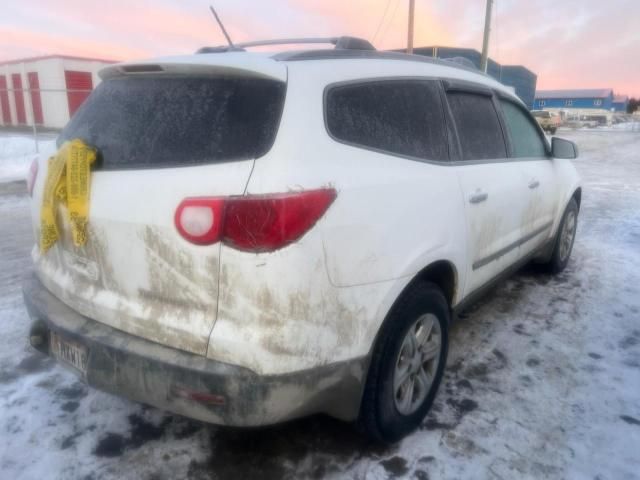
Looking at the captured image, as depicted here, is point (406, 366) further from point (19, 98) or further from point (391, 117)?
point (19, 98)

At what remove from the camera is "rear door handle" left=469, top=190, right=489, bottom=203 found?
2.69 m

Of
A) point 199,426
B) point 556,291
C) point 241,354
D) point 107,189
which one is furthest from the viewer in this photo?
point 556,291

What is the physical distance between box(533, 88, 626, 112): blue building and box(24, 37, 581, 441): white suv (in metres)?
90.5

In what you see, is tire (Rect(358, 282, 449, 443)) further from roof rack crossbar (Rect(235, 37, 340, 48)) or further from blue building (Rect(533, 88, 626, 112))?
blue building (Rect(533, 88, 626, 112))

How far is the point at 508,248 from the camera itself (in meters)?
3.35

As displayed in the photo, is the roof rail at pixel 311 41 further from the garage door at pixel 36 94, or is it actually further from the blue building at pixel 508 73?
the blue building at pixel 508 73

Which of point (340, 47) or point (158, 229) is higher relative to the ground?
point (340, 47)

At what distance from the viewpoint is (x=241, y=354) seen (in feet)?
5.64

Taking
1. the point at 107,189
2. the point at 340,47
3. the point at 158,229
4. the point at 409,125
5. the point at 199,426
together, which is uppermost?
the point at 340,47

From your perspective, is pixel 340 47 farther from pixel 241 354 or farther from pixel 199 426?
pixel 199 426

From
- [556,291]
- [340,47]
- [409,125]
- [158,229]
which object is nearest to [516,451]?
[409,125]

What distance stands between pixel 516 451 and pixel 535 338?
1.34 meters

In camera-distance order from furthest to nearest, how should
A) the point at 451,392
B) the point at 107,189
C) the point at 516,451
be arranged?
the point at 451,392, the point at 516,451, the point at 107,189

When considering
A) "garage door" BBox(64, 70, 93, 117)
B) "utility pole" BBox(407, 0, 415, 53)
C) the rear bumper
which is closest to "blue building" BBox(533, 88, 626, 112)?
"utility pole" BBox(407, 0, 415, 53)
